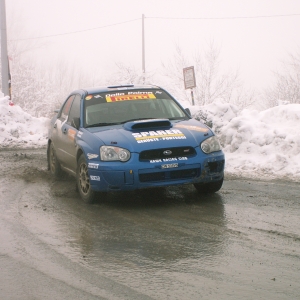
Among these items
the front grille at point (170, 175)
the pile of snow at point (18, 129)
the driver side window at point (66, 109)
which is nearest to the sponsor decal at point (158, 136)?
the front grille at point (170, 175)

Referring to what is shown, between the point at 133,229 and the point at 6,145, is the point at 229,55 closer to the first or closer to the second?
the point at 6,145

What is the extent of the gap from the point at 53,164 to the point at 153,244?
4.98 metres

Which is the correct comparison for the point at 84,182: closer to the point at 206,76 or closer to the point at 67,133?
the point at 67,133

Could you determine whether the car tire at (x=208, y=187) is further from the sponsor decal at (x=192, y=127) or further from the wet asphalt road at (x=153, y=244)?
the sponsor decal at (x=192, y=127)

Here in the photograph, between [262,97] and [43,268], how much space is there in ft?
159

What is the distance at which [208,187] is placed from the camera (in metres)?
8.27

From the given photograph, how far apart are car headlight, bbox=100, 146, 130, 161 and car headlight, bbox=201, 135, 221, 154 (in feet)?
3.22

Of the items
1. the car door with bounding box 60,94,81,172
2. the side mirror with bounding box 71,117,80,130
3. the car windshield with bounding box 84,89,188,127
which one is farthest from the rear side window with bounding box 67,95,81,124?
the side mirror with bounding box 71,117,80,130

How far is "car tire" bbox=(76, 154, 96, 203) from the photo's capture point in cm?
786

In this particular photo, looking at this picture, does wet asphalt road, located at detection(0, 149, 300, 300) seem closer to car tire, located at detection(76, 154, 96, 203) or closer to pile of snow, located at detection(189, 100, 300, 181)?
car tire, located at detection(76, 154, 96, 203)

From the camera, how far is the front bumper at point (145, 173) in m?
7.43

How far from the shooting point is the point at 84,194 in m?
8.05

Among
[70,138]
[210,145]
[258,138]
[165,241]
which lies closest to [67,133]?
[70,138]

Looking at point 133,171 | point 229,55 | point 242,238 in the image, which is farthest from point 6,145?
point 229,55
